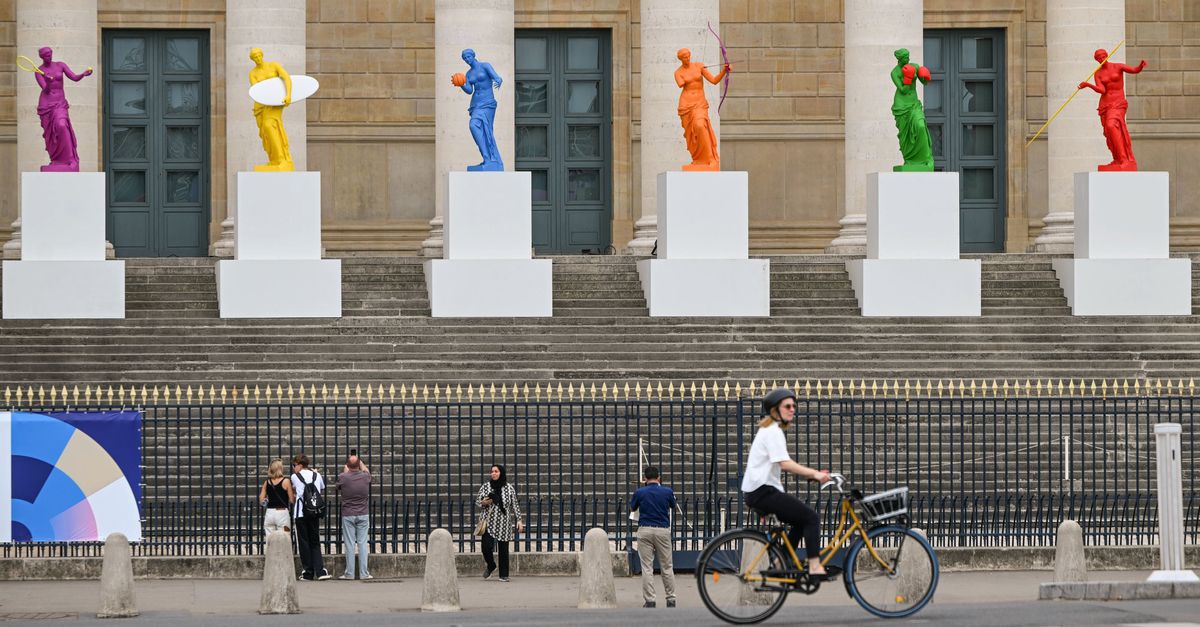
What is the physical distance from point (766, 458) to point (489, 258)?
16.2 metres

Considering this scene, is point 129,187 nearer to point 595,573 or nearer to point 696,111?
point 696,111

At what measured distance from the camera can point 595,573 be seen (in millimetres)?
18031

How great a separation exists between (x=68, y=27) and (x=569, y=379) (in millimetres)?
11835

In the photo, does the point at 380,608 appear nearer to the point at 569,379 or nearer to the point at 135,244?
the point at 569,379

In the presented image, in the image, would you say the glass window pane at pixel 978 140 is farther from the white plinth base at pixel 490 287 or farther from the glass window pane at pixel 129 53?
the glass window pane at pixel 129 53

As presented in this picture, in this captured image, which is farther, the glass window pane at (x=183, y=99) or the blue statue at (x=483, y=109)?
the glass window pane at (x=183, y=99)

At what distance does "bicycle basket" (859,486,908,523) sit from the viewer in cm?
1570

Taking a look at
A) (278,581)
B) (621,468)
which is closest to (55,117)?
(621,468)

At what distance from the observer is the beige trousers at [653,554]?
1817 cm

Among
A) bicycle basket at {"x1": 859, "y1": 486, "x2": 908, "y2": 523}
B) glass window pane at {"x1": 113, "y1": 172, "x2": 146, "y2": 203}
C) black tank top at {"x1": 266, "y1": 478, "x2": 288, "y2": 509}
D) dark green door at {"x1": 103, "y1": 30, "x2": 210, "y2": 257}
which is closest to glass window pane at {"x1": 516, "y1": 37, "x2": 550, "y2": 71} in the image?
dark green door at {"x1": 103, "y1": 30, "x2": 210, "y2": 257}

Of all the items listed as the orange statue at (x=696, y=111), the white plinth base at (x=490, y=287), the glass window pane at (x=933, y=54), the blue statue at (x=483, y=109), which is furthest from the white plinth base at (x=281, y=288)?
the glass window pane at (x=933, y=54)

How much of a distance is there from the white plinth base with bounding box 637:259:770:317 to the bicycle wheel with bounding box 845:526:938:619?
15.2 meters

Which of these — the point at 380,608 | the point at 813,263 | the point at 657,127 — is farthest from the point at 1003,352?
the point at 380,608

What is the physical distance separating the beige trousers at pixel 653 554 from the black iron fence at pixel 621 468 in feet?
5.91
